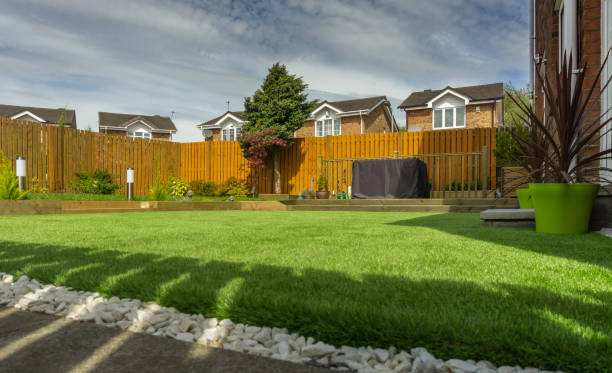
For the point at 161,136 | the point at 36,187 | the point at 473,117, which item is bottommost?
the point at 36,187

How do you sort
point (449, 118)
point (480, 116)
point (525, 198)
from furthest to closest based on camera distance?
1. point (449, 118)
2. point (480, 116)
3. point (525, 198)

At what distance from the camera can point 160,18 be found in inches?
402

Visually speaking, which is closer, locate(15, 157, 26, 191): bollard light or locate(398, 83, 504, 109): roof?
locate(15, 157, 26, 191): bollard light

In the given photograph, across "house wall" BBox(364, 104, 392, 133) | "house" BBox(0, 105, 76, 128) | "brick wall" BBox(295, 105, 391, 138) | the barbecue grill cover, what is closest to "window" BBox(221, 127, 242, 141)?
"brick wall" BBox(295, 105, 391, 138)

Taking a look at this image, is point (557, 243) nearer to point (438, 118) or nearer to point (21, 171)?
point (21, 171)

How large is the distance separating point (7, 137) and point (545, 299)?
11504 millimetres

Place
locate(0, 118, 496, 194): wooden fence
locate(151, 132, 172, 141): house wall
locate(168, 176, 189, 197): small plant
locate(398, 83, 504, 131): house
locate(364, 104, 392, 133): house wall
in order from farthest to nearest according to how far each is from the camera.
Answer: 1. locate(151, 132, 172, 141): house wall
2. locate(364, 104, 392, 133): house wall
3. locate(398, 83, 504, 131): house
4. locate(168, 176, 189, 197): small plant
5. locate(0, 118, 496, 194): wooden fence

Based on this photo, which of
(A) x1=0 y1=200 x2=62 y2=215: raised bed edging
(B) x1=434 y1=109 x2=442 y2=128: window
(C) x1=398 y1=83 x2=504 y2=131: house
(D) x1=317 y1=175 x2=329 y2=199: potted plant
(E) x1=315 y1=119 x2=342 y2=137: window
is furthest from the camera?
(E) x1=315 y1=119 x2=342 y2=137: window

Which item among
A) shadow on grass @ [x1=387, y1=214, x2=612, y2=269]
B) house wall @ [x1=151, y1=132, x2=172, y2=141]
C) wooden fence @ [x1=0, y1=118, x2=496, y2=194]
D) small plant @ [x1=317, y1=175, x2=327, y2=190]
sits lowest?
shadow on grass @ [x1=387, y1=214, x2=612, y2=269]

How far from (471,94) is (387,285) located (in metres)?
22.4

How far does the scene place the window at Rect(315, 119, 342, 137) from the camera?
921 inches

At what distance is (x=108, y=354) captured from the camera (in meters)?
1.08

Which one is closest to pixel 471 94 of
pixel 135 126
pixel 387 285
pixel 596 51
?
pixel 596 51

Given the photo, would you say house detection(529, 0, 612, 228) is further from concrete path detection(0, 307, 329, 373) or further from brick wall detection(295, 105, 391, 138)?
brick wall detection(295, 105, 391, 138)
